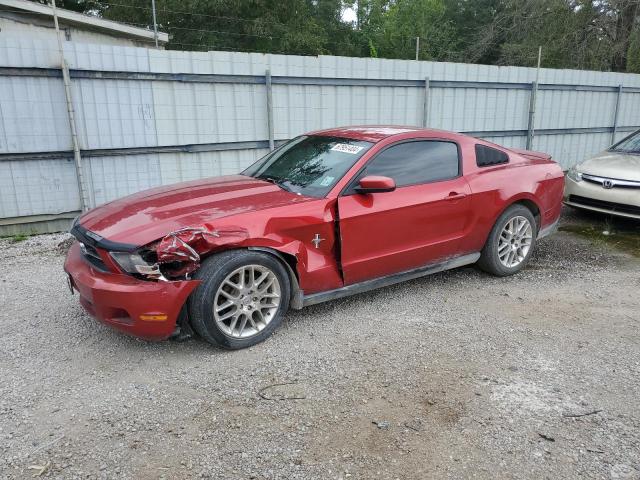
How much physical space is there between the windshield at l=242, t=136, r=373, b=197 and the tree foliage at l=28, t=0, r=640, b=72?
12.4 m

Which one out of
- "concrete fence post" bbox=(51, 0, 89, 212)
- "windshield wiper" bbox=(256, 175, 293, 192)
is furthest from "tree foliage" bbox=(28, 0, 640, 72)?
"windshield wiper" bbox=(256, 175, 293, 192)

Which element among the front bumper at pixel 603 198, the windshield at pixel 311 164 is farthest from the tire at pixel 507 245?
the front bumper at pixel 603 198

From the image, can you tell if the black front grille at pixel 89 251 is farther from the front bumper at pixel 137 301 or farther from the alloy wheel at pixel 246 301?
the alloy wheel at pixel 246 301

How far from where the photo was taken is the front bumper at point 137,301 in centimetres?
330

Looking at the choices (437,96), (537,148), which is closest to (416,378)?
(437,96)

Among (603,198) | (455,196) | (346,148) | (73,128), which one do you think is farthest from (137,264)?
(603,198)

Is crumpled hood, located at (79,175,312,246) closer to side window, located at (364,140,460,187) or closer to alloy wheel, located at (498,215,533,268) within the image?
side window, located at (364,140,460,187)

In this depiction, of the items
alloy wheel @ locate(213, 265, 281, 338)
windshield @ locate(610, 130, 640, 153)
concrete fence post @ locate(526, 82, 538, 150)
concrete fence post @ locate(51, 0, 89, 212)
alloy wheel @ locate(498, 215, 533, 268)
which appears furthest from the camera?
concrete fence post @ locate(526, 82, 538, 150)

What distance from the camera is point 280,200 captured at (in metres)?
3.91

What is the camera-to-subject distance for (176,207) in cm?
381

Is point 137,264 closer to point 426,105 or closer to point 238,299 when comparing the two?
point 238,299

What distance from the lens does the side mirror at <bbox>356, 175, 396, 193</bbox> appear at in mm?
3967

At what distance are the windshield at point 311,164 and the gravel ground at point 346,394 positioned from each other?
1.09m

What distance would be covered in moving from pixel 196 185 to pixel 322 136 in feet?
4.14
